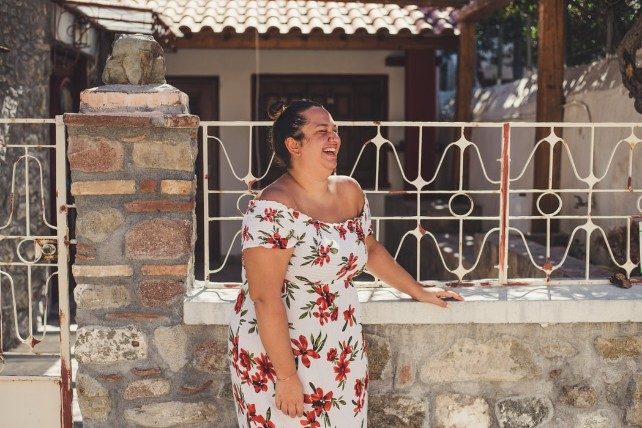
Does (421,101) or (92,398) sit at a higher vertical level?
(421,101)

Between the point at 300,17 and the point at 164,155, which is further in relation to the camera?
the point at 300,17

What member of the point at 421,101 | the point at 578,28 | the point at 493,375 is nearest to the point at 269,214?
the point at 493,375

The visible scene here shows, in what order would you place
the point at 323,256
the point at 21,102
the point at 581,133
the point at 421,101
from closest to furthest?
the point at 323,256 < the point at 21,102 < the point at 581,133 < the point at 421,101

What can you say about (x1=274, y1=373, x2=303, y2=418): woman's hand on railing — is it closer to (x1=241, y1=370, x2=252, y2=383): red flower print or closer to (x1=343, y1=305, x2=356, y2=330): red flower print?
(x1=241, y1=370, x2=252, y2=383): red flower print

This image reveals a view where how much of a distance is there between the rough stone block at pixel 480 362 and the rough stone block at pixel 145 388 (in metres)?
1.12

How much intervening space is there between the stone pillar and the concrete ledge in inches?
5.8

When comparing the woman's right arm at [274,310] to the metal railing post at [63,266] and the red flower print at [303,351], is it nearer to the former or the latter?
the red flower print at [303,351]

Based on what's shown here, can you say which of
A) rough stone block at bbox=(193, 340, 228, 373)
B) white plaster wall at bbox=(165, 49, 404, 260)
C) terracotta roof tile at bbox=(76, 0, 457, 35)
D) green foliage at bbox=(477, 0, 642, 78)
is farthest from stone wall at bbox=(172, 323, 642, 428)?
white plaster wall at bbox=(165, 49, 404, 260)

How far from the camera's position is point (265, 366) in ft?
8.82

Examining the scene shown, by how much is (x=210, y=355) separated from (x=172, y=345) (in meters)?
0.17

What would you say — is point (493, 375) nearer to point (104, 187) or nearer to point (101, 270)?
point (101, 270)

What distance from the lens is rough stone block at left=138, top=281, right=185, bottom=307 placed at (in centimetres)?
341

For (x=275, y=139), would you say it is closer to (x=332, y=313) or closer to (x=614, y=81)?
(x=332, y=313)

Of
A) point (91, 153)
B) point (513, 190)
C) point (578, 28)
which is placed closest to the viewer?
point (91, 153)
